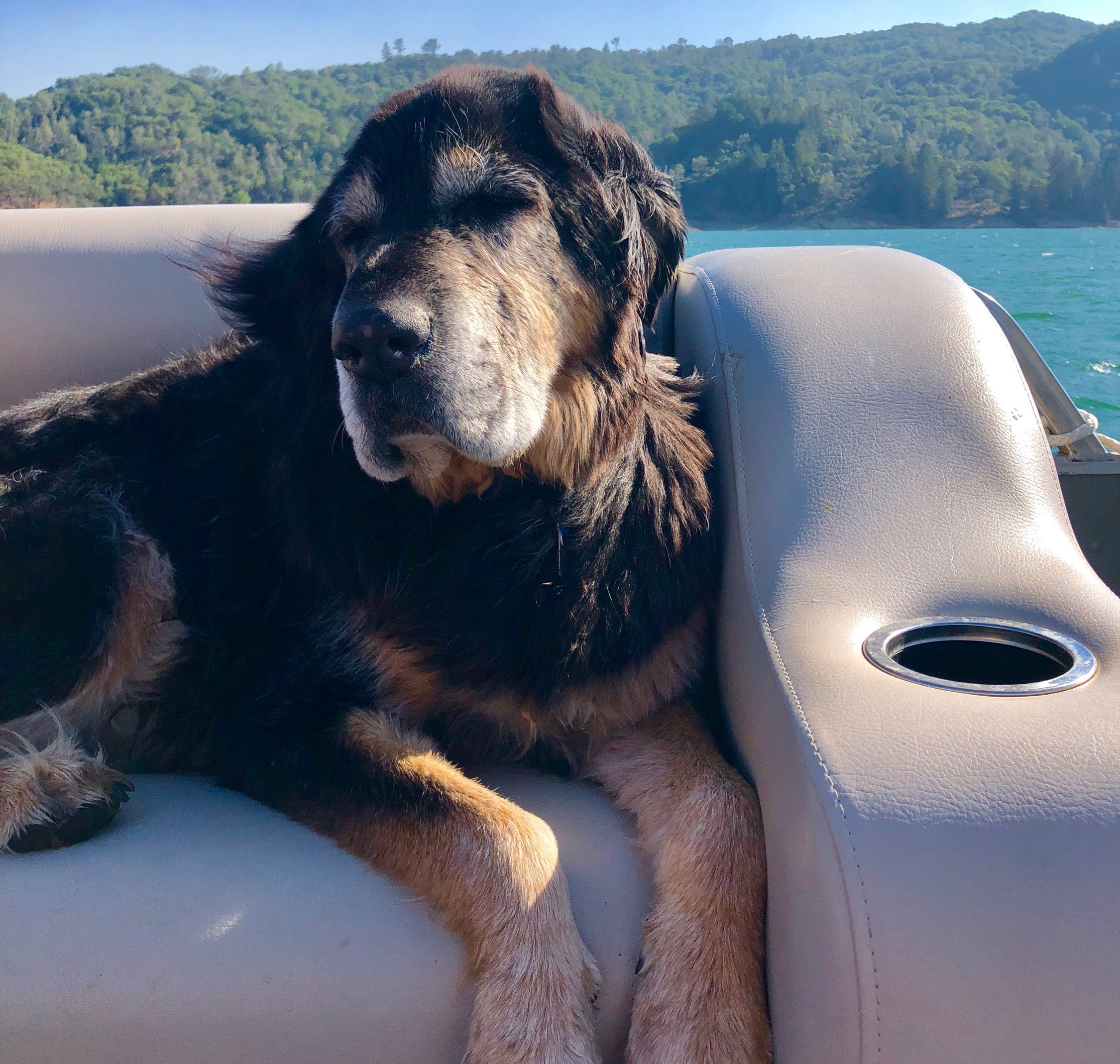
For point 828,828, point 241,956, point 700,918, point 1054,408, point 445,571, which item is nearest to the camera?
point 828,828

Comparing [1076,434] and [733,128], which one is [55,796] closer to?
[1076,434]

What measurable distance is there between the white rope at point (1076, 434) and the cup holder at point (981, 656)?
1.38 metres

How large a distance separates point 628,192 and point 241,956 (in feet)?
6.20

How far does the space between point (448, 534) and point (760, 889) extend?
1.07 meters

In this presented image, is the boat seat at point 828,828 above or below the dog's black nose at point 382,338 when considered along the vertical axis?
below

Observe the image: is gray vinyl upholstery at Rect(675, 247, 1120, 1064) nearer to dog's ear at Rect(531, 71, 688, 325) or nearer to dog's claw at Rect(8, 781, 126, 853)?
dog's ear at Rect(531, 71, 688, 325)

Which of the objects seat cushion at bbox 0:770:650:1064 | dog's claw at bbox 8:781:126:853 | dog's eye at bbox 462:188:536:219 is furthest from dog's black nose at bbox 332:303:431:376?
dog's claw at bbox 8:781:126:853

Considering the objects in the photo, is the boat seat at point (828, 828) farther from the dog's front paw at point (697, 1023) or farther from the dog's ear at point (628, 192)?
the dog's ear at point (628, 192)

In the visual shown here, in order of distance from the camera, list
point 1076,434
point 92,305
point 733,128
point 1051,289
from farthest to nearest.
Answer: point 1051,289
point 733,128
point 92,305
point 1076,434

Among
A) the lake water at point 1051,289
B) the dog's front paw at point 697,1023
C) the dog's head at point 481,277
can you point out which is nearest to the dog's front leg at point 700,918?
the dog's front paw at point 697,1023

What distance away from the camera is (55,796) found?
6.30ft

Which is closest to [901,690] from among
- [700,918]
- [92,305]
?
[700,918]

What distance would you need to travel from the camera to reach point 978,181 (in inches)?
680

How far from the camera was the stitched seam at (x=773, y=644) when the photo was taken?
1.23 meters
